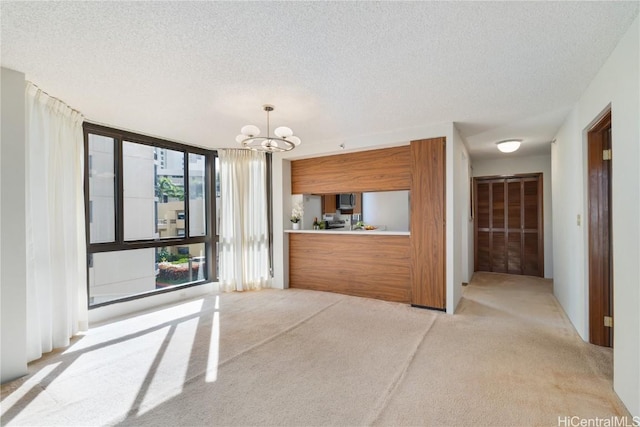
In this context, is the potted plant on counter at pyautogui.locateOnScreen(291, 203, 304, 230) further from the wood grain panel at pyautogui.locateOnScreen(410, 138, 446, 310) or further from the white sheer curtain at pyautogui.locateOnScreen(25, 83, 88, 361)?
the white sheer curtain at pyautogui.locateOnScreen(25, 83, 88, 361)

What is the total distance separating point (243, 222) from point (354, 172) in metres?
2.09

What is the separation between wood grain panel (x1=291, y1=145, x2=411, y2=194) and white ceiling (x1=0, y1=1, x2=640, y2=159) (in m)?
0.92

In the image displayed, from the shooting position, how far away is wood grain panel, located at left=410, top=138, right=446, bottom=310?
3855 mm

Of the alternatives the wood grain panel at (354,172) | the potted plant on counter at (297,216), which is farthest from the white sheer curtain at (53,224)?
the wood grain panel at (354,172)

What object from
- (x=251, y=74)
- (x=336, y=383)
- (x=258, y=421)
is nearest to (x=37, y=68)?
(x=251, y=74)

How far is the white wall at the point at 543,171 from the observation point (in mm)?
5773

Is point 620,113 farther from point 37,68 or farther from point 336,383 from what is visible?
point 37,68

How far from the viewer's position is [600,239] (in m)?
2.75

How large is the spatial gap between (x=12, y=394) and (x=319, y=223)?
4.12m

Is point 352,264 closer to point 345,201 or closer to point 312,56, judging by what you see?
point 345,201

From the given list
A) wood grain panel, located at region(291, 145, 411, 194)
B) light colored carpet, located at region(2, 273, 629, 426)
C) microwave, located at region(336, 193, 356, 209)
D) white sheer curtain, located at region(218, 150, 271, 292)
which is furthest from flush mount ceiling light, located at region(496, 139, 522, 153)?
white sheer curtain, located at region(218, 150, 271, 292)

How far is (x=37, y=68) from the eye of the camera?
91.6 inches

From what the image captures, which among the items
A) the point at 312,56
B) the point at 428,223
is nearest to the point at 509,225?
the point at 428,223

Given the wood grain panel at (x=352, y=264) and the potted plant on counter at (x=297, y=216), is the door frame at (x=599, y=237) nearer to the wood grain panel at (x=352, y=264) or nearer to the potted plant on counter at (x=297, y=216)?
the wood grain panel at (x=352, y=264)
